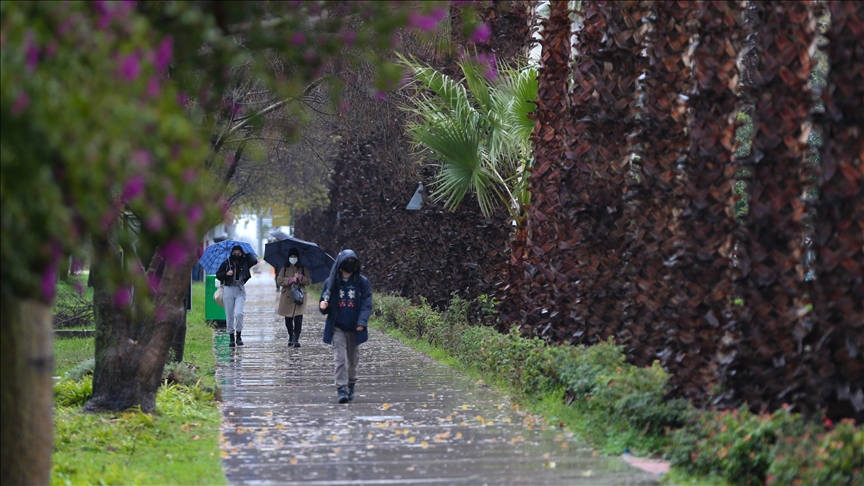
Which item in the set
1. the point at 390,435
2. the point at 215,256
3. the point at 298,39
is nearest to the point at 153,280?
the point at 390,435

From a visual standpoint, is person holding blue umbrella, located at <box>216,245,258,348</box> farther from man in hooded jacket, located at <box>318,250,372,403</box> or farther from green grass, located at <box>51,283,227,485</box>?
man in hooded jacket, located at <box>318,250,372,403</box>

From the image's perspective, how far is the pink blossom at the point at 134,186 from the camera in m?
4.32

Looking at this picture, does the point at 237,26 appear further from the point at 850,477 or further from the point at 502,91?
the point at 502,91

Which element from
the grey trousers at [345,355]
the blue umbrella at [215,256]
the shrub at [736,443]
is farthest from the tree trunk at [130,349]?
the blue umbrella at [215,256]

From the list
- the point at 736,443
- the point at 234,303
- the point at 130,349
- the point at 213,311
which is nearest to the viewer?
the point at 736,443

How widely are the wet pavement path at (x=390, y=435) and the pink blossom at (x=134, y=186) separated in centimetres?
415

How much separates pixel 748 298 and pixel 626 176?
13.3ft

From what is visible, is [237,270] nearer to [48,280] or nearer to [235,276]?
[235,276]

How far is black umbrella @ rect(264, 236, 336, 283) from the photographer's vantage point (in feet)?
67.2

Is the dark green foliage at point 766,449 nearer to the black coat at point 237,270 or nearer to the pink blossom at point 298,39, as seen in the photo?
the pink blossom at point 298,39

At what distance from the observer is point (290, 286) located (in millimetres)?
20125

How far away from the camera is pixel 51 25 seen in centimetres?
477

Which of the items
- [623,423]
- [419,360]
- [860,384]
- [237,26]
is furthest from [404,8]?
[419,360]

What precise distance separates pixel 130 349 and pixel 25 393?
4.74m
